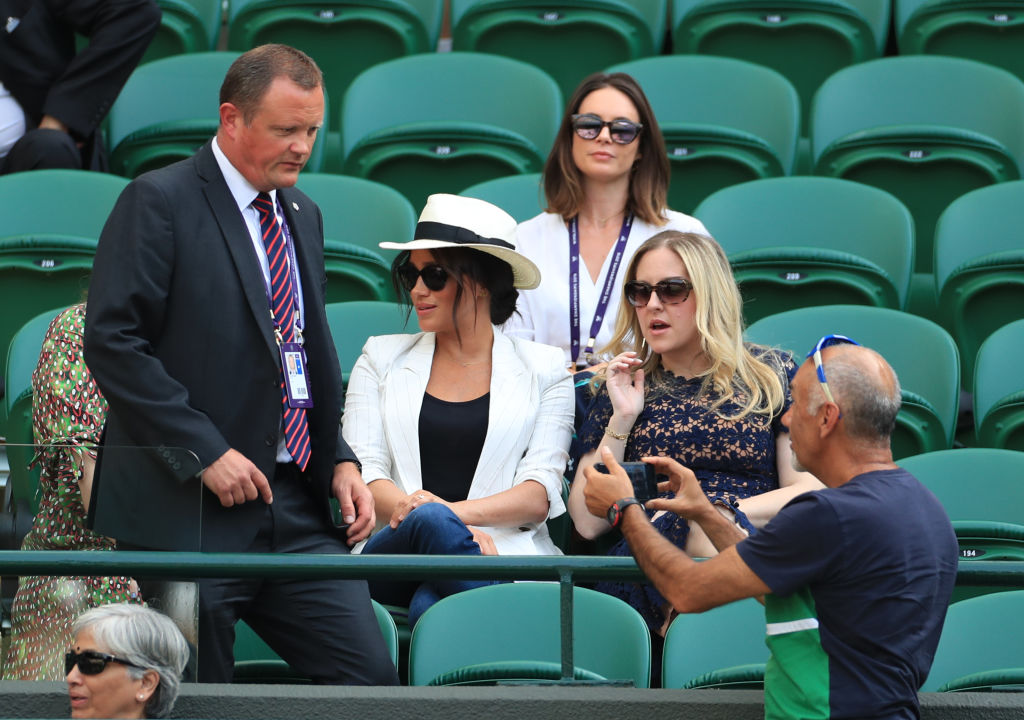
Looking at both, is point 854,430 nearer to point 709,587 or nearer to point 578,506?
point 709,587

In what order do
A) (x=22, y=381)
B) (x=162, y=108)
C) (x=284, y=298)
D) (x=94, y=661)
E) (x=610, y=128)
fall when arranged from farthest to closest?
(x=162, y=108), (x=610, y=128), (x=22, y=381), (x=284, y=298), (x=94, y=661)

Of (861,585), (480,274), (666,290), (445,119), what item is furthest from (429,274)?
(445,119)

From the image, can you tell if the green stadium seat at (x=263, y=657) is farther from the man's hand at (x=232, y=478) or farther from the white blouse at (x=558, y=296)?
the white blouse at (x=558, y=296)

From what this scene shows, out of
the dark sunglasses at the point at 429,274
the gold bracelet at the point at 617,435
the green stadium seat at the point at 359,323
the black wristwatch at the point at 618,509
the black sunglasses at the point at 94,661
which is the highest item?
the dark sunglasses at the point at 429,274

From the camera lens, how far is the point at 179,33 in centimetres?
649

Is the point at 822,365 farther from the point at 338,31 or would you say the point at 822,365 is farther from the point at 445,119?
the point at 338,31

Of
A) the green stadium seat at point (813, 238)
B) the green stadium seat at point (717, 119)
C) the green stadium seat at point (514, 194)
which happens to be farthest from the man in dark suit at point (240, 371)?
the green stadium seat at point (717, 119)

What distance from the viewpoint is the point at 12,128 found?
18.0ft

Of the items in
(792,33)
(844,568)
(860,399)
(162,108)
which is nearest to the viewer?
(844,568)

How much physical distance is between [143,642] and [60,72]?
127 inches

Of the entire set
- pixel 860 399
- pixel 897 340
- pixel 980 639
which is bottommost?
pixel 980 639

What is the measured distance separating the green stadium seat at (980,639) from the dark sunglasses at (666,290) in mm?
1011

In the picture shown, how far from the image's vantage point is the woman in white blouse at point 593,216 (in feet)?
14.6

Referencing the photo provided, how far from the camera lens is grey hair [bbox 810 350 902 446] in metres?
2.58
